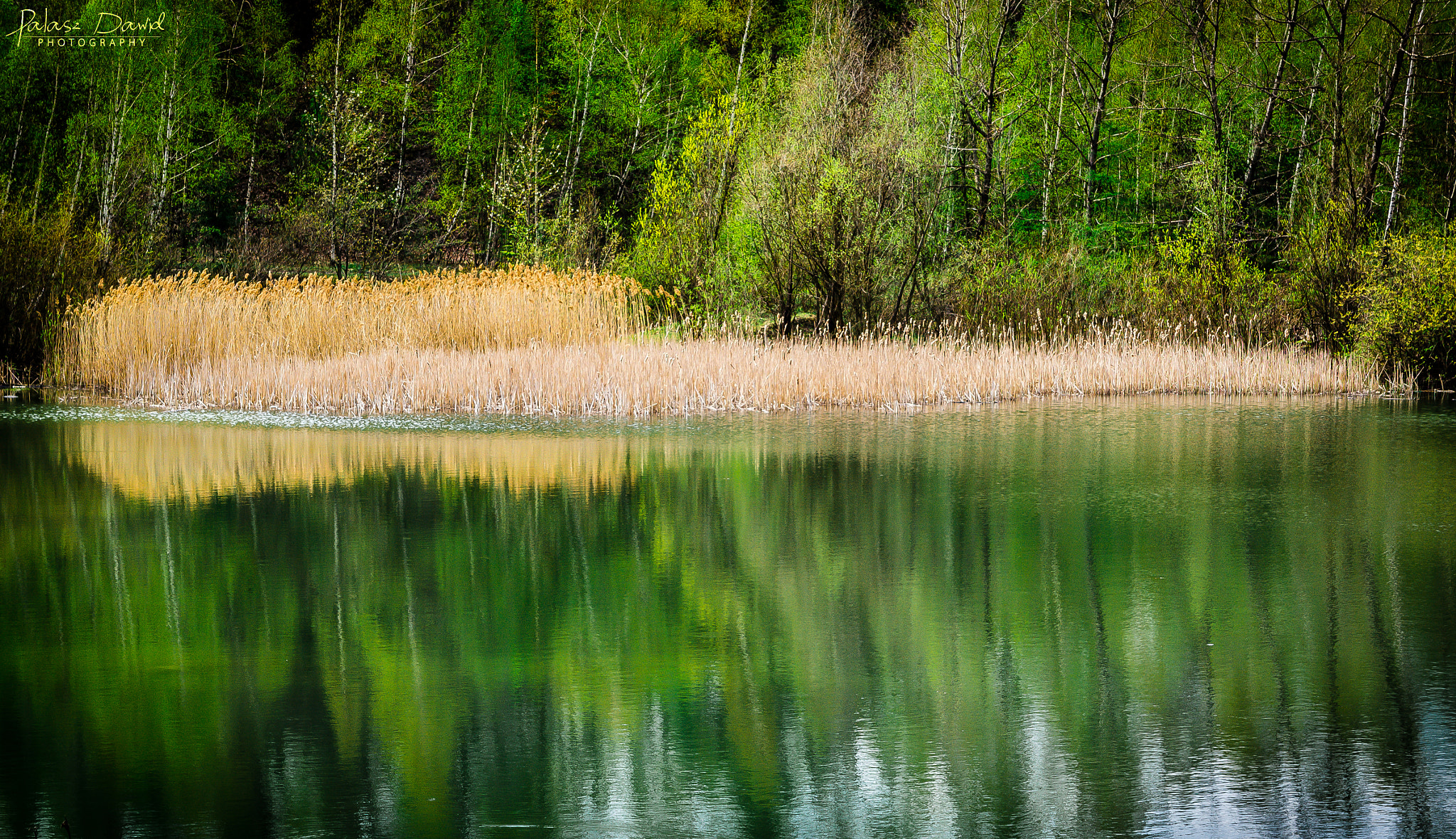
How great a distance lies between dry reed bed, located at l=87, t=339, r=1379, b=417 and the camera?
44.6 feet

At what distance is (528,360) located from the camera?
14422mm

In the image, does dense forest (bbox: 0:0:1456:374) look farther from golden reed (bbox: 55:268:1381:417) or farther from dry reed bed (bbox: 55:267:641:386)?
golden reed (bbox: 55:268:1381:417)

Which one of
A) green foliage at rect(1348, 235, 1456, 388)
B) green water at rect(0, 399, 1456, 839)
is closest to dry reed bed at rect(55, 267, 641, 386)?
green water at rect(0, 399, 1456, 839)

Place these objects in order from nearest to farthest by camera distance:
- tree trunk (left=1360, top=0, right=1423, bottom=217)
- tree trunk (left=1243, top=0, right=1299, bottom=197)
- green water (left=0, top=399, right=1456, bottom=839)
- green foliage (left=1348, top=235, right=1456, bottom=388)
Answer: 1. green water (left=0, top=399, right=1456, bottom=839)
2. green foliage (left=1348, top=235, right=1456, bottom=388)
3. tree trunk (left=1360, top=0, right=1423, bottom=217)
4. tree trunk (left=1243, top=0, right=1299, bottom=197)

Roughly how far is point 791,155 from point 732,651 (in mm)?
12756

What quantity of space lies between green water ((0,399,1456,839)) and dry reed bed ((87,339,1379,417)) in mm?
4043

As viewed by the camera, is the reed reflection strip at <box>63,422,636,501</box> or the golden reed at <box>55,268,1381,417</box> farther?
the golden reed at <box>55,268,1381,417</box>

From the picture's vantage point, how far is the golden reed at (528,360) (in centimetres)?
1368

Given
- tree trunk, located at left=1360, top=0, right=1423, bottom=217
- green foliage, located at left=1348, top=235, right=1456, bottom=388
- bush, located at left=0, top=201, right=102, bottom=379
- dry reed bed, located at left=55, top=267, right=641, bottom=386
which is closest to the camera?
green foliage, located at left=1348, top=235, right=1456, bottom=388

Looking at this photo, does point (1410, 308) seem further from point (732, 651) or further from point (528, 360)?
point (732, 651)

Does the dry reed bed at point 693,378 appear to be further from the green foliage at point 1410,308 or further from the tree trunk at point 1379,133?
the tree trunk at point 1379,133

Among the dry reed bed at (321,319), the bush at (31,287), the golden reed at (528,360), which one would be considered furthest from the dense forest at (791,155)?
the golden reed at (528,360)

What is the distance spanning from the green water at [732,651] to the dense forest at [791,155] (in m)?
8.14

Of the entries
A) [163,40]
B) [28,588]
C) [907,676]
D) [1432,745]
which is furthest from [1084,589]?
[163,40]
